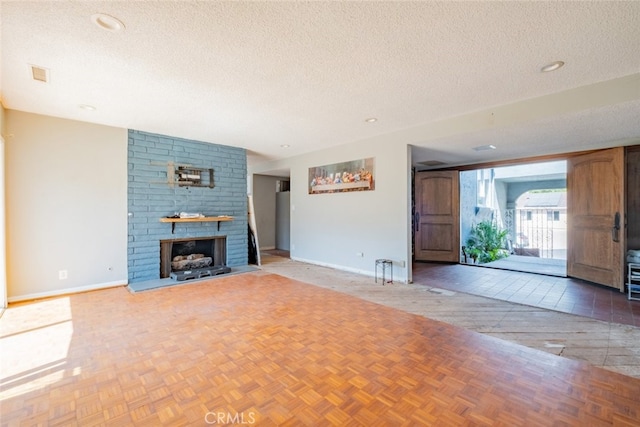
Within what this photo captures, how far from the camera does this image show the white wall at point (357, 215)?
463cm

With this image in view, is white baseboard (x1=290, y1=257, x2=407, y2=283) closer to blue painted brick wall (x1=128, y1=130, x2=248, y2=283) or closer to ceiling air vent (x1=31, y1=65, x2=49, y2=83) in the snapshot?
blue painted brick wall (x1=128, y1=130, x2=248, y2=283)

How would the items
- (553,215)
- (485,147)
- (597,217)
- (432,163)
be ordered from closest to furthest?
(597,217), (485,147), (432,163), (553,215)

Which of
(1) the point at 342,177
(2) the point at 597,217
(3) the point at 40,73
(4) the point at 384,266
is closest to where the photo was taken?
(3) the point at 40,73

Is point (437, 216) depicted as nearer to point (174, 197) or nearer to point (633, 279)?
point (633, 279)

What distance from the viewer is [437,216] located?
657 cm

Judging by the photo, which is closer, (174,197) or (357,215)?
(174,197)

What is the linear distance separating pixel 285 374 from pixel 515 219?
10.00 metres

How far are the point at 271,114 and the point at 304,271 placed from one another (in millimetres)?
3077

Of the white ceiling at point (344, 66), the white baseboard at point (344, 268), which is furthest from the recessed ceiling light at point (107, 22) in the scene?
the white baseboard at point (344, 268)

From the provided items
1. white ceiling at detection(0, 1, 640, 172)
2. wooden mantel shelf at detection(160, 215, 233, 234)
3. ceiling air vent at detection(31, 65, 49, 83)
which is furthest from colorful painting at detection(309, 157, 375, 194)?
ceiling air vent at detection(31, 65, 49, 83)

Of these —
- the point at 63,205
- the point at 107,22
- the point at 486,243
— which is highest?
the point at 107,22

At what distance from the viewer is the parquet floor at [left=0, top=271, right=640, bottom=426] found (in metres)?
1.60

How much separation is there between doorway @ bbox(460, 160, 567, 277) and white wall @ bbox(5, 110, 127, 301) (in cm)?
714

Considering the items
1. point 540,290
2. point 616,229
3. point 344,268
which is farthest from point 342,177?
point 616,229
